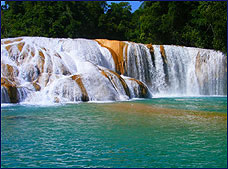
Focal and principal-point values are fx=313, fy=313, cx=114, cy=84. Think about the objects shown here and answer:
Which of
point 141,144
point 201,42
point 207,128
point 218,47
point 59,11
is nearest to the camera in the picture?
point 141,144

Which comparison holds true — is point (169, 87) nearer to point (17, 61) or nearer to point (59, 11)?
point (17, 61)

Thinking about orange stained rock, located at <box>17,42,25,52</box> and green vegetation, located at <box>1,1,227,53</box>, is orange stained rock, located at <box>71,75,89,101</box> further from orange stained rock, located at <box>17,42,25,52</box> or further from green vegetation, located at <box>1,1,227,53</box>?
green vegetation, located at <box>1,1,227,53</box>

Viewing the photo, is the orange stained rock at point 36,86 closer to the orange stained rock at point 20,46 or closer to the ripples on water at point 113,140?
the orange stained rock at point 20,46

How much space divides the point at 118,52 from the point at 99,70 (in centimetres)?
445

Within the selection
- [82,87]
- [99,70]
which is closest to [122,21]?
[99,70]

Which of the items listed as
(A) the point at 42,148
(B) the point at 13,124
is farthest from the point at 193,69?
(A) the point at 42,148

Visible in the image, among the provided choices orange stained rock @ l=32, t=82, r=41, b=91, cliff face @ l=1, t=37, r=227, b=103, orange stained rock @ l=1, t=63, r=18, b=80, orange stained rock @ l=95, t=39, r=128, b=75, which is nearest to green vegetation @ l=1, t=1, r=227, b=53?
cliff face @ l=1, t=37, r=227, b=103

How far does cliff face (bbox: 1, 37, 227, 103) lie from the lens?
1247 cm

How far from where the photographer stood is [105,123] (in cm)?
711

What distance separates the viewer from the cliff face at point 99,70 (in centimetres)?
1247

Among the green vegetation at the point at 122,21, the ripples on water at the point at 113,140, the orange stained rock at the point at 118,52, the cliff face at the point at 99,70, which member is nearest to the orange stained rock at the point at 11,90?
the cliff face at the point at 99,70

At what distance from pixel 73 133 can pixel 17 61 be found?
8.54 metres

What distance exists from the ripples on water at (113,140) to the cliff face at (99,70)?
4.33m

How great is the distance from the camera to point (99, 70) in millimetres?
14477
